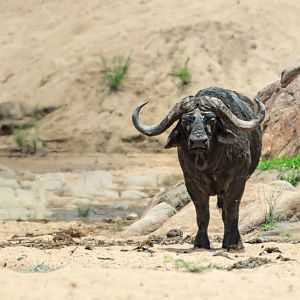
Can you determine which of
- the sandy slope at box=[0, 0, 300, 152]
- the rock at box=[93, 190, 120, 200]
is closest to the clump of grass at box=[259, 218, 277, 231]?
the rock at box=[93, 190, 120, 200]

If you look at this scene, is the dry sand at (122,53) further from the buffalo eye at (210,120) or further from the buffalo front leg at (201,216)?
the buffalo eye at (210,120)

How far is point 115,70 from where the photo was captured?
26500mm

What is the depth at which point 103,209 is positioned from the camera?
57.4 feet

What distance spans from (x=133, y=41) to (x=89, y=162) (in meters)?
6.23

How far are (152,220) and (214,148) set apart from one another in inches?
147

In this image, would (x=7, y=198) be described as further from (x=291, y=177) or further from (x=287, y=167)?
(x=291, y=177)

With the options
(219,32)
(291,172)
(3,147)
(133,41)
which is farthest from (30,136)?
Answer: (291,172)

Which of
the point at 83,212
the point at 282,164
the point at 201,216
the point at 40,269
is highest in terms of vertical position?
the point at 40,269

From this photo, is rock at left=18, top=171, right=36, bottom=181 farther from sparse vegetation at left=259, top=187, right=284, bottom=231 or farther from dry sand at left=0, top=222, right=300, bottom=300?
dry sand at left=0, top=222, right=300, bottom=300

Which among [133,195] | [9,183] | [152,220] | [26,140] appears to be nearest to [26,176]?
[9,183]

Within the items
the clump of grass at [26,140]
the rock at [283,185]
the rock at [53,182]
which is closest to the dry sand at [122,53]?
the clump of grass at [26,140]

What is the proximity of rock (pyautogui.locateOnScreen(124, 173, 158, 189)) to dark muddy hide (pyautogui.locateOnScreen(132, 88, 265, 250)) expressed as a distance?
345 inches

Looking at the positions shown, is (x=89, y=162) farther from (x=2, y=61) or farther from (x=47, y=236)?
(x=47, y=236)

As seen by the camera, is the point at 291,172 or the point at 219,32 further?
the point at 219,32
